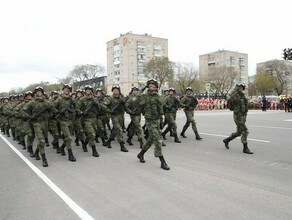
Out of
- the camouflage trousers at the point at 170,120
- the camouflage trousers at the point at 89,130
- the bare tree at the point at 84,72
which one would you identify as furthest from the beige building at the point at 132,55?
the camouflage trousers at the point at 89,130

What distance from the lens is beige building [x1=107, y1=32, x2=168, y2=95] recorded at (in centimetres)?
9056

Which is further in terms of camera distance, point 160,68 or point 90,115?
point 160,68

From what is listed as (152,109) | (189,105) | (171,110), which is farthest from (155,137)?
(189,105)

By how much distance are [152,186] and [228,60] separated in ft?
347

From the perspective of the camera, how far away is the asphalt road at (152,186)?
4.59 metres

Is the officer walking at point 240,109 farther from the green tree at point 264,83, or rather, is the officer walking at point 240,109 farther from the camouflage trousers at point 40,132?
the green tree at point 264,83

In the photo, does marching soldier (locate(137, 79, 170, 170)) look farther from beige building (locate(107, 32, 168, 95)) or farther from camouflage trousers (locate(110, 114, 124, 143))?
beige building (locate(107, 32, 168, 95))

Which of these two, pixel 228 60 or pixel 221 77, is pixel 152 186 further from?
pixel 228 60

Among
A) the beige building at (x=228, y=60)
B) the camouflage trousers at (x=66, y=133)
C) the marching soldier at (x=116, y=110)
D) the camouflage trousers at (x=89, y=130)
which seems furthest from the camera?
the beige building at (x=228, y=60)

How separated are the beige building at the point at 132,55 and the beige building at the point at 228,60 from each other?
18.8m

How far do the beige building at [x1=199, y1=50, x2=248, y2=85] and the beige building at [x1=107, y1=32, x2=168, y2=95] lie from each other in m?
18.8

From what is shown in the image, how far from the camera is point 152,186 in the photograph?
19.1 feet

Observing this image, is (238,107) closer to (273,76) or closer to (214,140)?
(214,140)

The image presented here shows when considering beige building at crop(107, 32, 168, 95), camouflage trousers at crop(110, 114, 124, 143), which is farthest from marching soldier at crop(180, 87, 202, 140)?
beige building at crop(107, 32, 168, 95)
